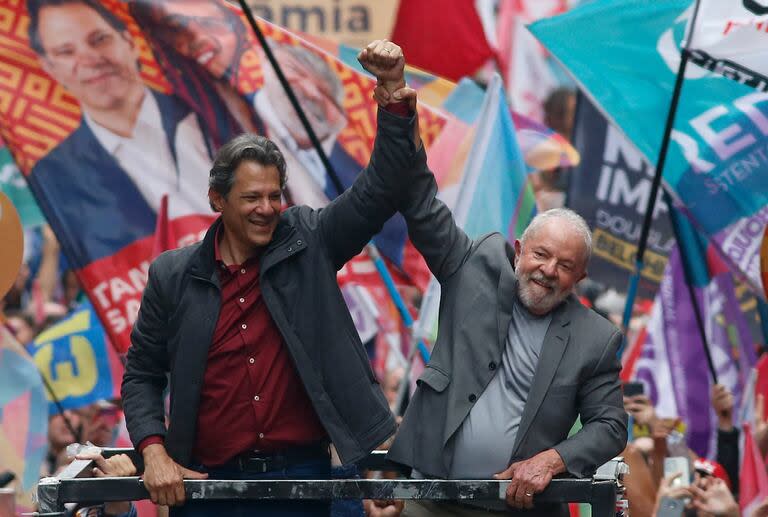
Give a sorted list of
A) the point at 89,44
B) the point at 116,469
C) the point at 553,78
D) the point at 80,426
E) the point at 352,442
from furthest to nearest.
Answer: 1. the point at 553,78
2. the point at 80,426
3. the point at 89,44
4. the point at 116,469
5. the point at 352,442

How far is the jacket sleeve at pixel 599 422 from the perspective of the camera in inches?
178

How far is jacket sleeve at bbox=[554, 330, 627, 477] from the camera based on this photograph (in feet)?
14.9

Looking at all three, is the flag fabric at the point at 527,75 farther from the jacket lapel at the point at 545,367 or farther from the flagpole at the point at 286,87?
the jacket lapel at the point at 545,367

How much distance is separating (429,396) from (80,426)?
4591 mm

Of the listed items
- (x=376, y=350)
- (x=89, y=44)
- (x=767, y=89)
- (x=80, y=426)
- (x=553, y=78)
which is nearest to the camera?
(x=767, y=89)

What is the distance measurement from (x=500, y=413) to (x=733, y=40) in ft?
10.9

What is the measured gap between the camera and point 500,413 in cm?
471

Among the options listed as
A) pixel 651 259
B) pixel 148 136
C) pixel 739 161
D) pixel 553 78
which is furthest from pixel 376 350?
pixel 553 78

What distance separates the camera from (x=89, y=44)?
8242 millimetres

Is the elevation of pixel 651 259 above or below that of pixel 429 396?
above

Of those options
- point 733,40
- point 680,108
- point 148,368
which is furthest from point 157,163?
point 148,368

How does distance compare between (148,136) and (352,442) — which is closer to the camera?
(352,442)

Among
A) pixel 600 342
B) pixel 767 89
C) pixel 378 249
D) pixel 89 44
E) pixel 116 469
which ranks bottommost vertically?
pixel 116 469

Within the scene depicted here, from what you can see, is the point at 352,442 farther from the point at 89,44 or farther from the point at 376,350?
the point at 376,350
